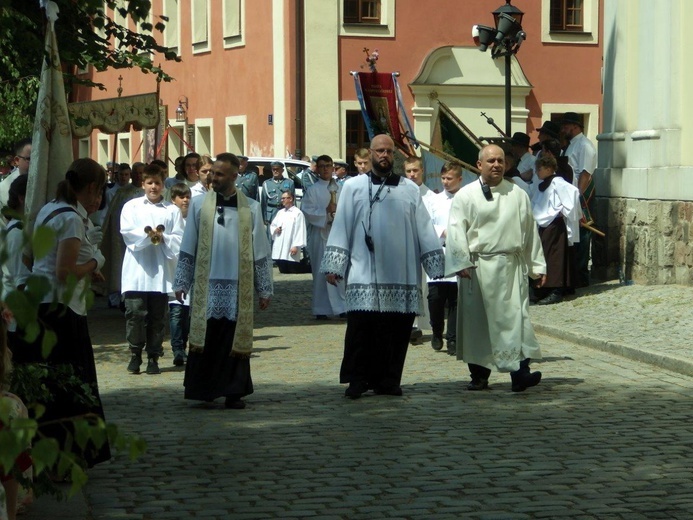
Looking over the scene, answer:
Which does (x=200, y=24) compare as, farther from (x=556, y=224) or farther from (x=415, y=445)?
(x=415, y=445)

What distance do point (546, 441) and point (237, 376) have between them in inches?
97.2

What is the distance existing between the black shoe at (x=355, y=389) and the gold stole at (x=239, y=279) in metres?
0.77

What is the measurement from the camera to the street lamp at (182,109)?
4084 centimetres

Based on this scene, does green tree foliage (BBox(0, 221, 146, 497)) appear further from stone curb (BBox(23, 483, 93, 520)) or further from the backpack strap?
the backpack strap

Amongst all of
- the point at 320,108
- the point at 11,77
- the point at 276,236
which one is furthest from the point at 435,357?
the point at 320,108

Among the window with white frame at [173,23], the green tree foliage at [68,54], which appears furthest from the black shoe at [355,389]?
the window with white frame at [173,23]

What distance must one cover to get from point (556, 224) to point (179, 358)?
6.70 m

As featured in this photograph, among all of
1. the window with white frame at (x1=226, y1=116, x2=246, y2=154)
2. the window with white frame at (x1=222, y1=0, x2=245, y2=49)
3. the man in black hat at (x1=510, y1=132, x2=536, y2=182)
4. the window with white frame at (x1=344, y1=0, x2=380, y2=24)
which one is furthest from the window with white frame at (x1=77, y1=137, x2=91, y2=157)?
the man in black hat at (x1=510, y1=132, x2=536, y2=182)

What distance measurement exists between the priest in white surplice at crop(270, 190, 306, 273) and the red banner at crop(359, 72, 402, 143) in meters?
4.13

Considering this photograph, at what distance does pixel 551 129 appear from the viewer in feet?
64.8

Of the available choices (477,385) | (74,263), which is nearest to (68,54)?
(477,385)

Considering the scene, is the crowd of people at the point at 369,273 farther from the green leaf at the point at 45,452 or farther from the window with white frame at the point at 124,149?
the window with white frame at the point at 124,149

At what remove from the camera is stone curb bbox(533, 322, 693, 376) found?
11.7m

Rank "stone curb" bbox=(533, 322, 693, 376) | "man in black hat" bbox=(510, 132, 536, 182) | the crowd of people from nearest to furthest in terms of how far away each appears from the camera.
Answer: the crowd of people → "stone curb" bbox=(533, 322, 693, 376) → "man in black hat" bbox=(510, 132, 536, 182)
